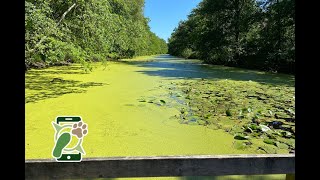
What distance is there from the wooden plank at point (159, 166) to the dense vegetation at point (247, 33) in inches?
410

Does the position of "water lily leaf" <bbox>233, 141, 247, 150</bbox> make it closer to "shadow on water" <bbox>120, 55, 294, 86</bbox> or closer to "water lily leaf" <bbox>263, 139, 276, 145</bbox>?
"water lily leaf" <bbox>263, 139, 276, 145</bbox>

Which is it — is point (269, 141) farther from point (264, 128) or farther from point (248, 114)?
point (248, 114)

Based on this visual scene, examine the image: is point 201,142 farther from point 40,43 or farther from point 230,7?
point 230,7

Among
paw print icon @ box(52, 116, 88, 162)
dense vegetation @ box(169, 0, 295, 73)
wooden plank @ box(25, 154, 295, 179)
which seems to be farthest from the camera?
dense vegetation @ box(169, 0, 295, 73)

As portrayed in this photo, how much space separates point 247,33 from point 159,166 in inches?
561

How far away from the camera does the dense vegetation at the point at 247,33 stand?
1130cm

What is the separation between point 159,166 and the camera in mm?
1164

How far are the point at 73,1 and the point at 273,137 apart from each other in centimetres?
602

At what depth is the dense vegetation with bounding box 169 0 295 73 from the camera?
445 inches

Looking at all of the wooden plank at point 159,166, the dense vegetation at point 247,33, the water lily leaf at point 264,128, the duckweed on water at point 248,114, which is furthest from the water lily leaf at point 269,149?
the dense vegetation at point 247,33

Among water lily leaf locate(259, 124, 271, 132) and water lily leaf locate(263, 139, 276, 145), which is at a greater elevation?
water lily leaf locate(259, 124, 271, 132)

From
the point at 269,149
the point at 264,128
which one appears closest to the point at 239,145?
the point at 269,149

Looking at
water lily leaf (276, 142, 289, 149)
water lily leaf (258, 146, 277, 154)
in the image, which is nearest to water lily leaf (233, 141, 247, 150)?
water lily leaf (258, 146, 277, 154)

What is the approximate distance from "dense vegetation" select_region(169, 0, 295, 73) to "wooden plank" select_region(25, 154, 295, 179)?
34.2 ft
